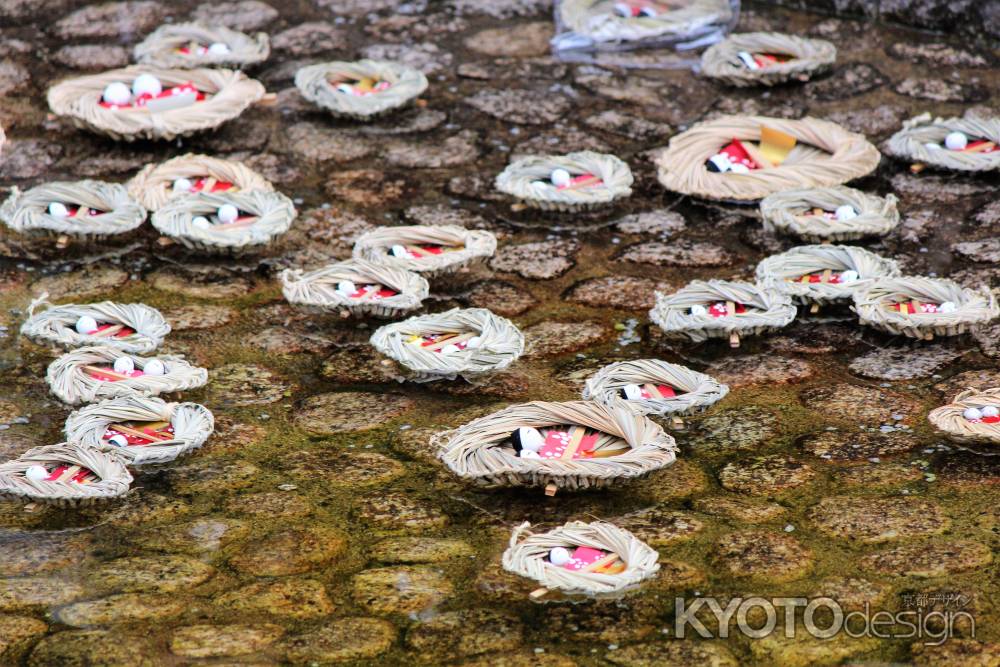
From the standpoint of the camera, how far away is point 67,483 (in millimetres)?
3635

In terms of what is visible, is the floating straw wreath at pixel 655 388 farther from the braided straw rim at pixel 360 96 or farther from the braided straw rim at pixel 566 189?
the braided straw rim at pixel 360 96

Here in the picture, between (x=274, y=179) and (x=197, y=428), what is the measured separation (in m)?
1.74

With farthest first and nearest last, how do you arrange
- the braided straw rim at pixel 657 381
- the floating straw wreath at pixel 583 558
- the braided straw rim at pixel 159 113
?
1. the braided straw rim at pixel 159 113
2. the braided straw rim at pixel 657 381
3. the floating straw wreath at pixel 583 558

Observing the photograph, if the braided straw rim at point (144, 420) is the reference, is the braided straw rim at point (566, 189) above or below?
above

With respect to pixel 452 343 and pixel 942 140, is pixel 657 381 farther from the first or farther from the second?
Answer: pixel 942 140

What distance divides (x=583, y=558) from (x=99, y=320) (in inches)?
71.9

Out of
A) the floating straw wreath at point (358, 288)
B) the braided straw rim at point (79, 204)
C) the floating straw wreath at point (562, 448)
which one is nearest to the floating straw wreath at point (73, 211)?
the braided straw rim at point (79, 204)

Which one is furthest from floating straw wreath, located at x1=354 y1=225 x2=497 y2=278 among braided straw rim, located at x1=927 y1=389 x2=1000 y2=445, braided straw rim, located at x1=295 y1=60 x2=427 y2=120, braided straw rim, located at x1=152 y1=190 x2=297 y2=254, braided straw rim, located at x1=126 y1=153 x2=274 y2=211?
braided straw rim, located at x1=927 y1=389 x2=1000 y2=445

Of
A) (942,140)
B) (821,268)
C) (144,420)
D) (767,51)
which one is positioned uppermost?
(767,51)

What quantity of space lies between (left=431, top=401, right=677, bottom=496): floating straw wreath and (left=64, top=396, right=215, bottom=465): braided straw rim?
0.61 metres

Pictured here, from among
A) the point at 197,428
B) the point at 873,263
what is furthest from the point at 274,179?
the point at 873,263

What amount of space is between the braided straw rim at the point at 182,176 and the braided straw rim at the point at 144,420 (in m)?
1.28

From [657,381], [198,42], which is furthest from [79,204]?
[657,381]

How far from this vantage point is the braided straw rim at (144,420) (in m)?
3.80
